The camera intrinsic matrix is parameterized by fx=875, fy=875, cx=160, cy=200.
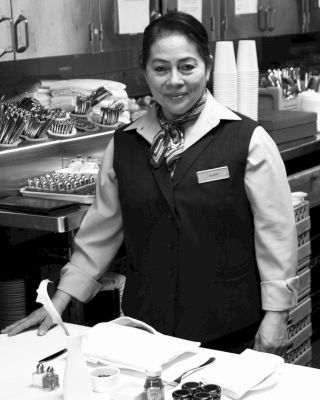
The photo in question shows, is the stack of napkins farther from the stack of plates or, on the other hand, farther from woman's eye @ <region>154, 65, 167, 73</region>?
the stack of plates

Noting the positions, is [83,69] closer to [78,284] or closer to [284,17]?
[284,17]

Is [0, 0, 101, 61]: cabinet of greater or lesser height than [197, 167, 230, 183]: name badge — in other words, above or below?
above

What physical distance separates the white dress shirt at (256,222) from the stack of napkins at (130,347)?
45cm

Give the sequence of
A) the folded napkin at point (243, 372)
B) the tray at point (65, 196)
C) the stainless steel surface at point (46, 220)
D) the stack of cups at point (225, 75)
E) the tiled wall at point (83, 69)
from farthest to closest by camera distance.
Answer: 1. the stack of cups at point (225, 75)
2. the tiled wall at point (83, 69)
3. the tray at point (65, 196)
4. the stainless steel surface at point (46, 220)
5. the folded napkin at point (243, 372)

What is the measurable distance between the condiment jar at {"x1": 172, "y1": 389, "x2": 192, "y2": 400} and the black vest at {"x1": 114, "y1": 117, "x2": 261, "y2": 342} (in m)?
0.71

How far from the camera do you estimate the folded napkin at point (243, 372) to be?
1938 millimetres

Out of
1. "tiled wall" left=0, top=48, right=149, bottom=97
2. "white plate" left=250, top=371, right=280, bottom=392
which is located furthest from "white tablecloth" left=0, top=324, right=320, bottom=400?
"tiled wall" left=0, top=48, right=149, bottom=97

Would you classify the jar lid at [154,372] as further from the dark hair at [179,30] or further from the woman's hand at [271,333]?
the dark hair at [179,30]

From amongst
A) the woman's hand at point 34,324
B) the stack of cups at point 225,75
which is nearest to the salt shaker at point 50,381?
the woman's hand at point 34,324

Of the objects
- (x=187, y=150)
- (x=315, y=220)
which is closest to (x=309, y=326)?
(x=315, y=220)

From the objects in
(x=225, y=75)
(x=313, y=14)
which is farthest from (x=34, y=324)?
(x=313, y=14)

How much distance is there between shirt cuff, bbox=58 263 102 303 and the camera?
262 cm

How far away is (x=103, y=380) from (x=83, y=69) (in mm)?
2766

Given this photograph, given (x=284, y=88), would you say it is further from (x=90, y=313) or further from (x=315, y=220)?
(x=90, y=313)
